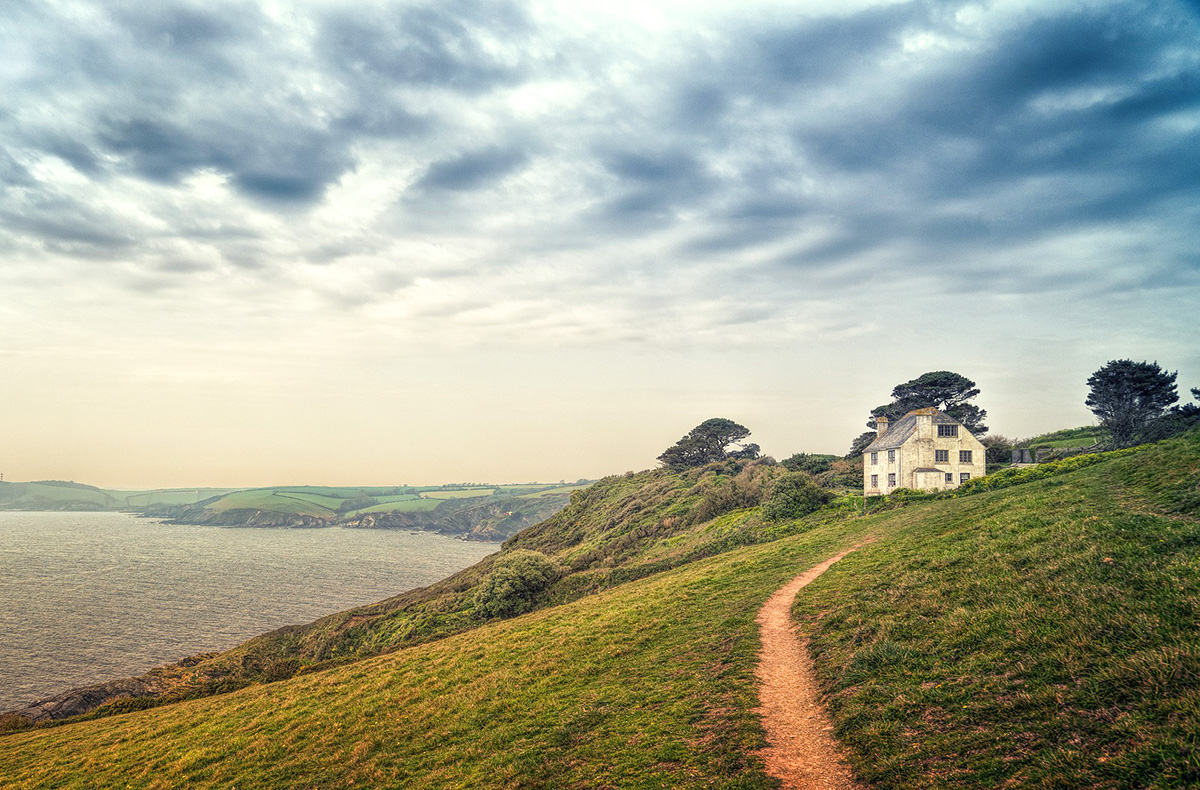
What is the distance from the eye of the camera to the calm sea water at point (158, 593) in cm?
5228

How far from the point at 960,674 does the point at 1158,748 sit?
4412 mm

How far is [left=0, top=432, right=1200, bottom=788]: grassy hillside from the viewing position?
930 centimetres

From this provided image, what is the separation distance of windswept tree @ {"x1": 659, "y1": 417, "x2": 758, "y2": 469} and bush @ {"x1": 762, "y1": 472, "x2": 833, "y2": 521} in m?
59.3

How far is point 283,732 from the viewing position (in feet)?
65.9

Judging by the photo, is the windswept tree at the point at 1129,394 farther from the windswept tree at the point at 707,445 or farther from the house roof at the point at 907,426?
the windswept tree at the point at 707,445

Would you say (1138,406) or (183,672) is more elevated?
(1138,406)

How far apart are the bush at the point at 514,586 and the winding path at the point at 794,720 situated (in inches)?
1063

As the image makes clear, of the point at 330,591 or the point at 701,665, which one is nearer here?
the point at 701,665

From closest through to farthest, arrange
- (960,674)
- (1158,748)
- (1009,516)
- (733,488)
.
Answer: (1158,748)
(960,674)
(1009,516)
(733,488)

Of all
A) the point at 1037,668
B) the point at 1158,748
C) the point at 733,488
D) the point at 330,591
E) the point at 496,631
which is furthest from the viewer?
the point at 330,591

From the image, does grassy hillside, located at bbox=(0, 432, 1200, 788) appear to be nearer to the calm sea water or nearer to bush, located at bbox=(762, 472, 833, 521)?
bush, located at bbox=(762, 472, 833, 521)

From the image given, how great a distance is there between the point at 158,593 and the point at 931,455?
113 m

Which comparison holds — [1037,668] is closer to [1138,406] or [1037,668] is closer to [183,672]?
[183,672]

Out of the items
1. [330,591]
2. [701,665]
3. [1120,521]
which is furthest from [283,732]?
[330,591]
